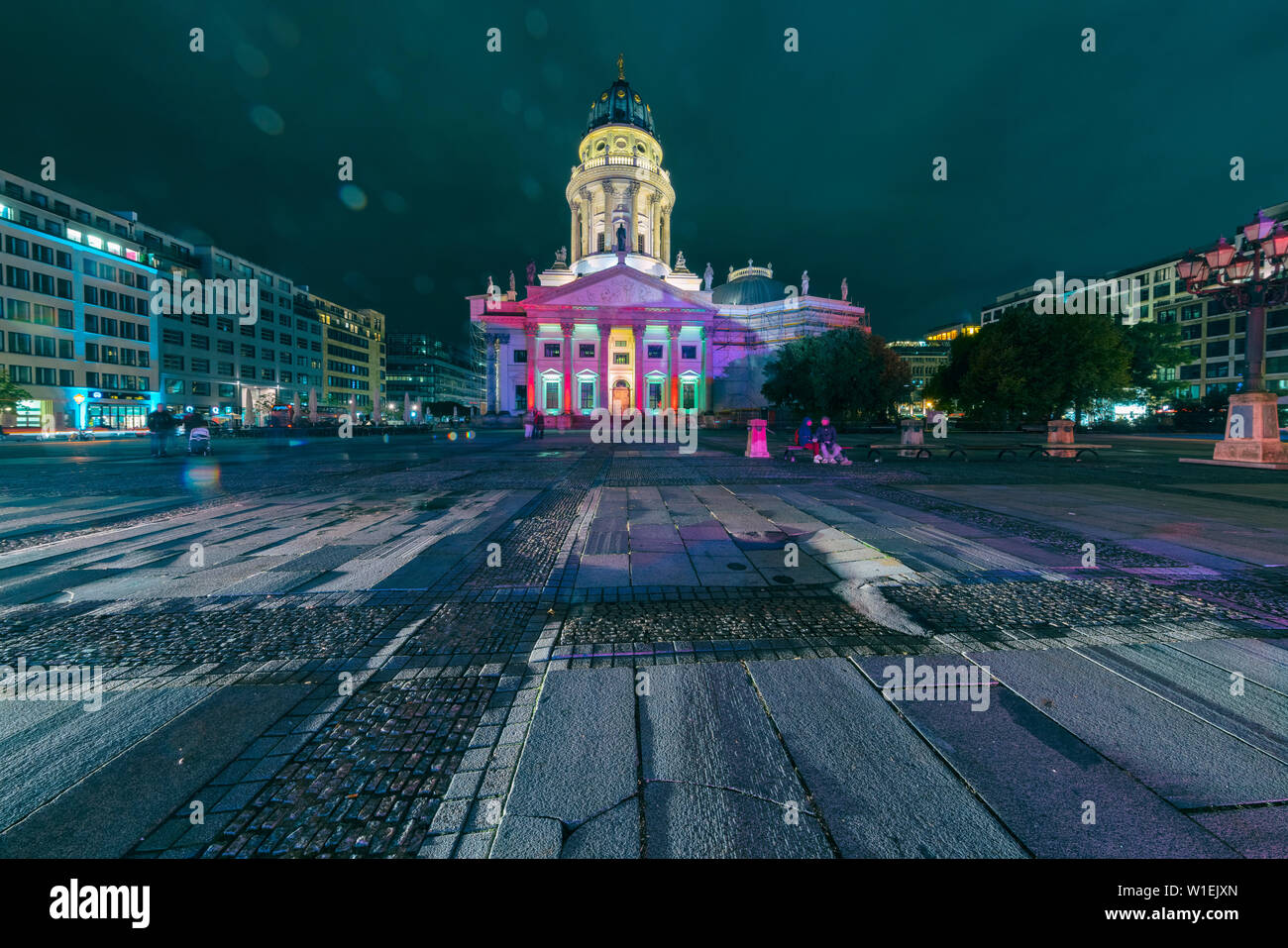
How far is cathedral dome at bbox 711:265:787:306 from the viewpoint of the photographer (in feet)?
269

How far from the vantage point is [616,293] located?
62469mm

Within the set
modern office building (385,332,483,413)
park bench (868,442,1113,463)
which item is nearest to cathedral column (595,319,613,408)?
park bench (868,442,1113,463)

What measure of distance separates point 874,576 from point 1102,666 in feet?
6.75

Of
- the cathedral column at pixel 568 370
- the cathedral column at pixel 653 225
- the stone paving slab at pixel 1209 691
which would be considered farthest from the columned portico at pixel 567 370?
the stone paving slab at pixel 1209 691

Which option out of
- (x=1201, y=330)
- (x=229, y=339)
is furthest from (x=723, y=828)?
(x=1201, y=330)

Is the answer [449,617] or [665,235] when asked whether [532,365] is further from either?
[449,617]

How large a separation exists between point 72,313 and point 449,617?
251 feet

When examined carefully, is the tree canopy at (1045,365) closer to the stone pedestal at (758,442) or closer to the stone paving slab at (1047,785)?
the stone pedestal at (758,442)

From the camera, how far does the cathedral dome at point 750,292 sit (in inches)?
3228
